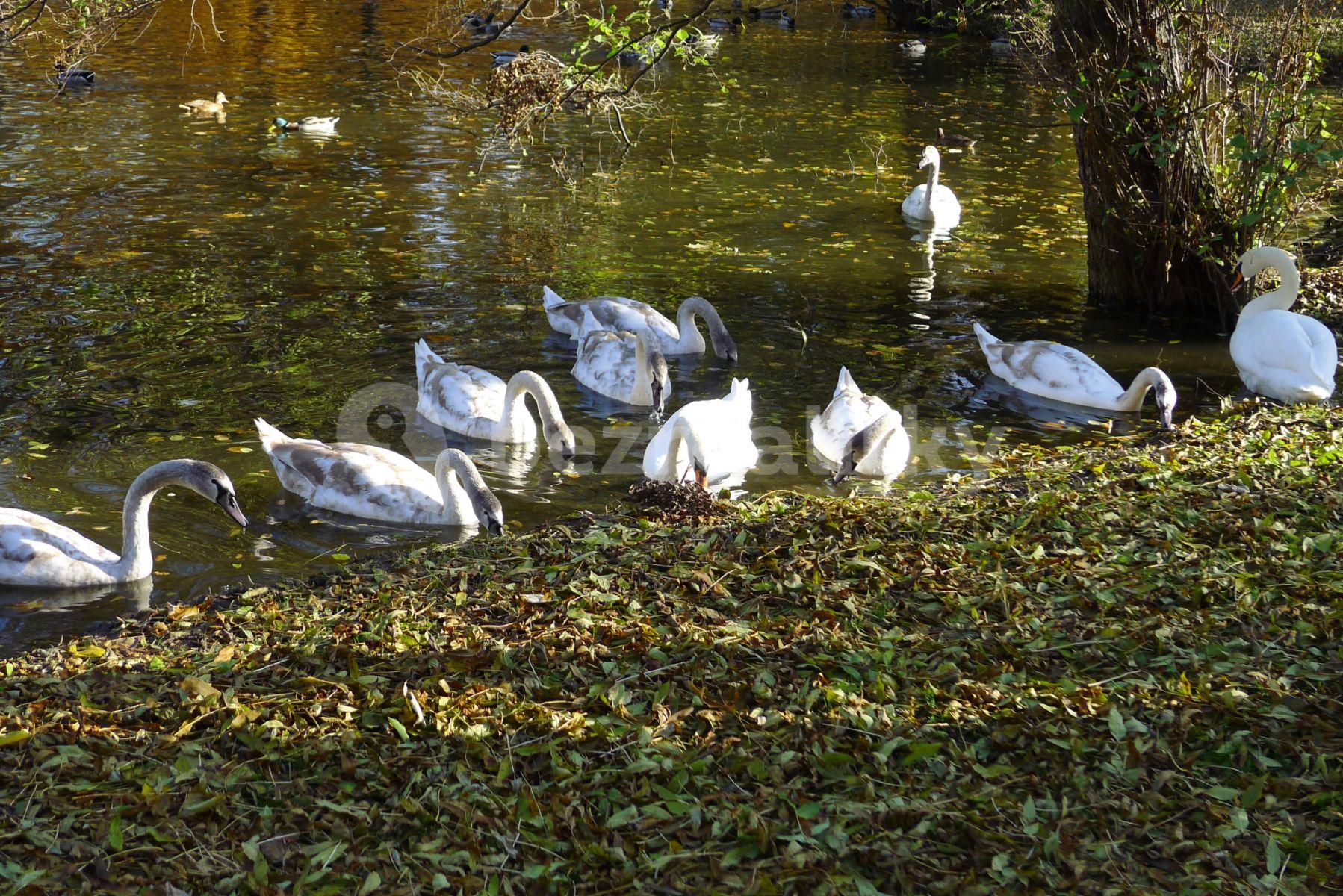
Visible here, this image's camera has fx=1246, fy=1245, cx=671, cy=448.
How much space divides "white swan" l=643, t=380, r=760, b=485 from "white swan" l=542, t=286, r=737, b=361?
2308mm

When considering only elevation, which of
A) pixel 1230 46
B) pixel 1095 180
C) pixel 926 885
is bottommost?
pixel 926 885

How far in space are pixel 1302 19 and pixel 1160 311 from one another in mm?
3285

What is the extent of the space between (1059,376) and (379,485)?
6.19 m

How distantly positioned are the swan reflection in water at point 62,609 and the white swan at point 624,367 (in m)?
4.74

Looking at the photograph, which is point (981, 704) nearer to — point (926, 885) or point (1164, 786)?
point (1164, 786)

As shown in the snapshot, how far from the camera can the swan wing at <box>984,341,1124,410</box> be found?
11281 millimetres

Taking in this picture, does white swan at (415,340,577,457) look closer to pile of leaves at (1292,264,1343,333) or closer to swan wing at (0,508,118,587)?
swan wing at (0,508,118,587)

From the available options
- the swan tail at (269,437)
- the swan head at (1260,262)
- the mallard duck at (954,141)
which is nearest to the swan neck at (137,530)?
the swan tail at (269,437)

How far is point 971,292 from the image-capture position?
14773 mm

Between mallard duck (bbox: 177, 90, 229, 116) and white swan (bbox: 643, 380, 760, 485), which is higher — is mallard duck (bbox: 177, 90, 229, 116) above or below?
above

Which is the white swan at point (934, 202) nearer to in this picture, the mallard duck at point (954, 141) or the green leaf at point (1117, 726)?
the mallard duck at point (954, 141)

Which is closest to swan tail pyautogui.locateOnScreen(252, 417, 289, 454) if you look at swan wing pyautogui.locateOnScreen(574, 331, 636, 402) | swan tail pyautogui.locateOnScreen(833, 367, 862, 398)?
swan wing pyautogui.locateOnScreen(574, 331, 636, 402)

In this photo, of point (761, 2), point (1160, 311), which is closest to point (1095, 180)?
point (1160, 311)

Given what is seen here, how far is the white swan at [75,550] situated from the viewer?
7.60 meters
